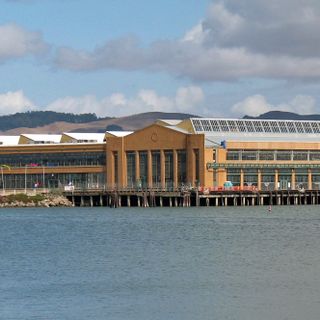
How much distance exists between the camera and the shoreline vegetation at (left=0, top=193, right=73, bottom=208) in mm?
168375

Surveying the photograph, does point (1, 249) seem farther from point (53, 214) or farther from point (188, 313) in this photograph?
point (53, 214)

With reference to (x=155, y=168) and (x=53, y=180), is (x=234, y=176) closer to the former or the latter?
(x=155, y=168)

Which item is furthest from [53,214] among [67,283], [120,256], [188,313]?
[188,313]

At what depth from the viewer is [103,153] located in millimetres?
178375

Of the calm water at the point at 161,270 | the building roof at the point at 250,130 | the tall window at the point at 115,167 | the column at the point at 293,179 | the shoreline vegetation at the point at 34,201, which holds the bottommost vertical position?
the calm water at the point at 161,270

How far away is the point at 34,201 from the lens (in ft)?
554

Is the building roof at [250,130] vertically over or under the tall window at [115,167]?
over

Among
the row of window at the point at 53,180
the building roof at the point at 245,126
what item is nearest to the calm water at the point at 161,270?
the building roof at the point at 245,126

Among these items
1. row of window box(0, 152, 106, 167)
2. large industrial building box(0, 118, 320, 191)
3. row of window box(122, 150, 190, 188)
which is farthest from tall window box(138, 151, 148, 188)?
row of window box(0, 152, 106, 167)

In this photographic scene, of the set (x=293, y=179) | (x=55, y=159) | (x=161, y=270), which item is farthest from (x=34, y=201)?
(x=161, y=270)

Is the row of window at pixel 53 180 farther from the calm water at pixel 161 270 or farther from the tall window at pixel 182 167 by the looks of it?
the calm water at pixel 161 270

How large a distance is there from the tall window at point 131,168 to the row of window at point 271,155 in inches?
596

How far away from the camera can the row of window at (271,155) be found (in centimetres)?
16612

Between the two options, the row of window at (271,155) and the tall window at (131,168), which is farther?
the tall window at (131,168)
